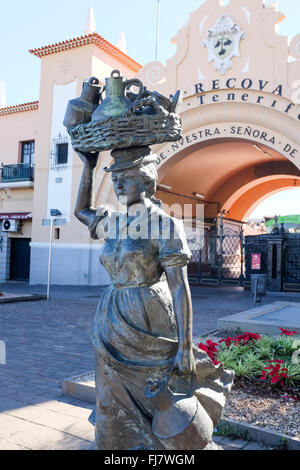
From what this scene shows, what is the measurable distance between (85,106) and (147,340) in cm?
142

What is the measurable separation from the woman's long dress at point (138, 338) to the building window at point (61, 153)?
1646cm

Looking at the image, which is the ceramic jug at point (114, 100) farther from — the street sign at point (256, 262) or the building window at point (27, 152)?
the building window at point (27, 152)

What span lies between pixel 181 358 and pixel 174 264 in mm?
485

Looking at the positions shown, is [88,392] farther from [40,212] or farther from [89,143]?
[40,212]

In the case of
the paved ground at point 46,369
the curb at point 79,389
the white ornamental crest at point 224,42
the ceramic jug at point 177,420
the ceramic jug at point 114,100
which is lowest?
the paved ground at point 46,369

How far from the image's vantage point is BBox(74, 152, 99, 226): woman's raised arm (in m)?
2.65

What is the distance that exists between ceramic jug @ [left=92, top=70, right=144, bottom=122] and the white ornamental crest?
13373 millimetres

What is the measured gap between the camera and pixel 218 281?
58.9 ft

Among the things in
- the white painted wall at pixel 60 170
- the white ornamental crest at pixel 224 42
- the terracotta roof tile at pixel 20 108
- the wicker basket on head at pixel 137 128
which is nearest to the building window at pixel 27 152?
the terracotta roof tile at pixel 20 108

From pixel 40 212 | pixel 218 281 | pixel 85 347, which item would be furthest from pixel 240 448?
pixel 40 212

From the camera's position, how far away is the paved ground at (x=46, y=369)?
334 centimetres

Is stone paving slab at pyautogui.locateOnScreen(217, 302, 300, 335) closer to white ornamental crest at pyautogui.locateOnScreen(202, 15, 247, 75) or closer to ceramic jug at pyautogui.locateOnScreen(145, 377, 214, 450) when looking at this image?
ceramic jug at pyautogui.locateOnScreen(145, 377, 214, 450)

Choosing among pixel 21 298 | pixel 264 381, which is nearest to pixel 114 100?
pixel 264 381

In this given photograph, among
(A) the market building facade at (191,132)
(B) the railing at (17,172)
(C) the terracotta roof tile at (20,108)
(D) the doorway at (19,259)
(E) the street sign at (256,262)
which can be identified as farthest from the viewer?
(D) the doorway at (19,259)
